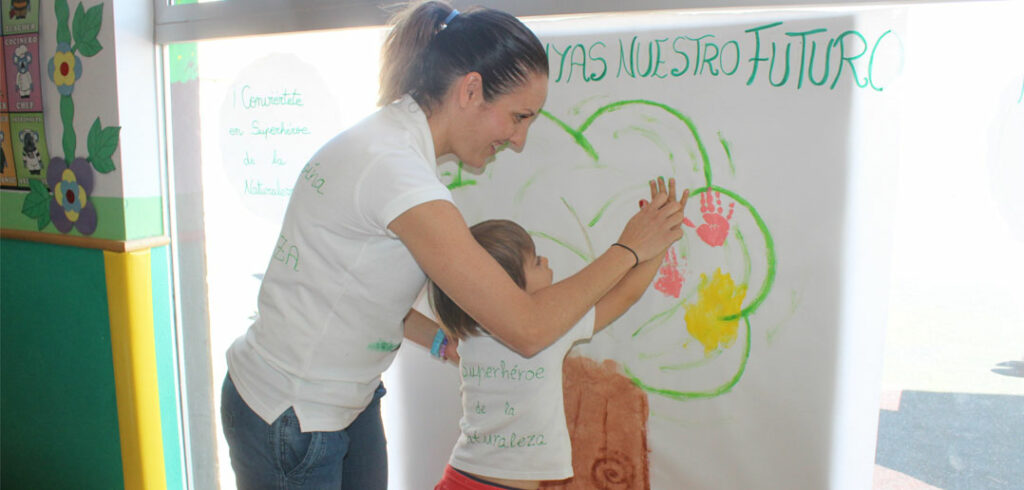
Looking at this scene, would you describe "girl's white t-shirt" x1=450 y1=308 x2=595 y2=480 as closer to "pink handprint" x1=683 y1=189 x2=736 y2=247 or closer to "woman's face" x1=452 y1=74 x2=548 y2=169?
"pink handprint" x1=683 y1=189 x2=736 y2=247

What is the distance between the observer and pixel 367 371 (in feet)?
3.86

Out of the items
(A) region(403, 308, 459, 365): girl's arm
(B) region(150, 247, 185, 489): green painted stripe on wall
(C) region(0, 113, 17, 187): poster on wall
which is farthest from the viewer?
(C) region(0, 113, 17, 187): poster on wall

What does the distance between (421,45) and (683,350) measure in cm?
67

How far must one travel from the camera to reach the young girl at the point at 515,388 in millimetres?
1271

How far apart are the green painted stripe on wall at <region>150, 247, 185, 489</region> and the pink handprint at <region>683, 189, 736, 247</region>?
1360 millimetres

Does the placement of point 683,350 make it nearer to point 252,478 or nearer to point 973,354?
point 973,354

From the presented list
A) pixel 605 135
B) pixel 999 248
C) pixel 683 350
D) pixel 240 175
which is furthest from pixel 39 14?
pixel 999 248

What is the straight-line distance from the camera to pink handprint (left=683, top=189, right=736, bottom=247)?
1.26m

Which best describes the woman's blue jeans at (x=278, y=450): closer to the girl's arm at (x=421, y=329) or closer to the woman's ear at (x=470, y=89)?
the girl's arm at (x=421, y=329)

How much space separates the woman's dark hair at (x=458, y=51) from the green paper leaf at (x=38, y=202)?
4.30 feet

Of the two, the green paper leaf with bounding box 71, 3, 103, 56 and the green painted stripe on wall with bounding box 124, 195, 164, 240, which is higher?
the green paper leaf with bounding box 71, 3, 103, 56

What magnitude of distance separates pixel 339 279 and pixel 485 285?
226mm

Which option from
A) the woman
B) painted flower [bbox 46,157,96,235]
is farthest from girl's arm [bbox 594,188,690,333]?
painted flower [bbox 46,157,96,235]

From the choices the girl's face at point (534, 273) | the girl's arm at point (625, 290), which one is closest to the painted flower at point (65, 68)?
the girl's face at point (534, 273)
